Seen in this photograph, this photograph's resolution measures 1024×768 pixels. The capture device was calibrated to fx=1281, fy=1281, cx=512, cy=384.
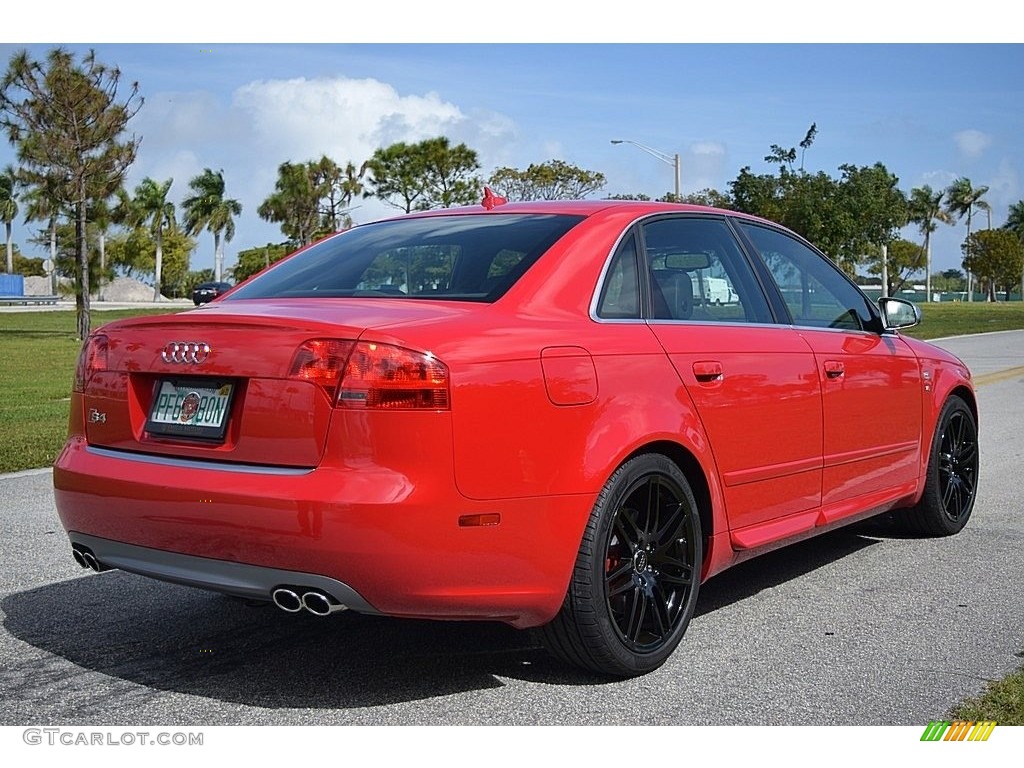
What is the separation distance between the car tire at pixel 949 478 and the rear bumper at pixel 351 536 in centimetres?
306

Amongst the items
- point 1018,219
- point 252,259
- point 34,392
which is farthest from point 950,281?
point 34,392

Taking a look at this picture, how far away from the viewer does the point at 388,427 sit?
3.61 meters

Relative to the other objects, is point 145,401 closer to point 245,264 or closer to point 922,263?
point 245,264

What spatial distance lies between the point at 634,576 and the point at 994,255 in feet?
359

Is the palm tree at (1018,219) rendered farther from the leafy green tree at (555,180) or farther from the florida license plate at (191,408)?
the florida license plate at (191,408)

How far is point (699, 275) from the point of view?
16.2 ft

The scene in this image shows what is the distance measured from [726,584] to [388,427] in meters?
2.51

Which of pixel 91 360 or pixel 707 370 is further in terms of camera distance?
pixel 707 370

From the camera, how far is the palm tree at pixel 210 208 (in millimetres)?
83475

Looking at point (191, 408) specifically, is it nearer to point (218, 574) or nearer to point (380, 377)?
point (218, 574)

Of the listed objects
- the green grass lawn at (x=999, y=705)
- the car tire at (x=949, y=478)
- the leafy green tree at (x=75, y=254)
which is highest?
the leafy green tree at (x=75, y=254)

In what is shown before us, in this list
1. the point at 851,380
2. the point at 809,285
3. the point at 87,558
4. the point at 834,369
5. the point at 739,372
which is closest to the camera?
the point at 87,558

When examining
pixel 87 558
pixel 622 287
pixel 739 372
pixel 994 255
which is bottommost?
pixel 87 558

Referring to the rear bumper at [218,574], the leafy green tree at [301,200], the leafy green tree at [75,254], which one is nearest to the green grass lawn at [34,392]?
the leafy green tree at [75,254]
